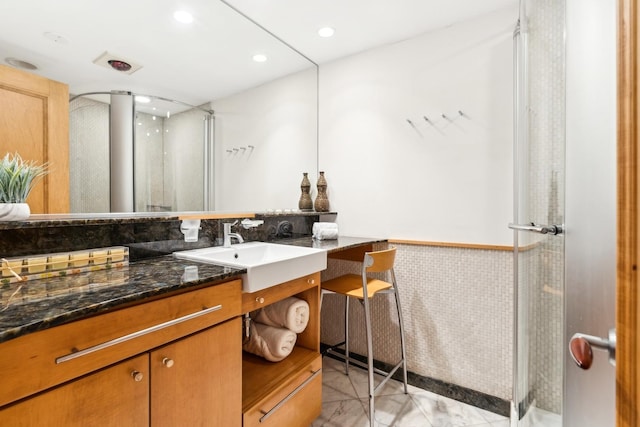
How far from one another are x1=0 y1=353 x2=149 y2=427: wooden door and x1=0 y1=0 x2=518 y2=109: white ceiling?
46.3 inches

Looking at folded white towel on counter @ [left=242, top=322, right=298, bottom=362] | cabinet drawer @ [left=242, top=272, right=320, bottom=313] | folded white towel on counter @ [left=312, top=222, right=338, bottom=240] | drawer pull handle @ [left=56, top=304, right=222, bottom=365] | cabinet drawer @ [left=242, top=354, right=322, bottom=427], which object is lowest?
cabinet drawer @ [left=242, top=354, right=322, bottom=427]

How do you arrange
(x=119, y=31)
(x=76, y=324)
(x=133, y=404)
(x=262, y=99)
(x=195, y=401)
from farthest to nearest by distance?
(x=262, y=99), (x=119, y=31), (x=195, y=401), (x=133, y=404), (x=76, y=324)

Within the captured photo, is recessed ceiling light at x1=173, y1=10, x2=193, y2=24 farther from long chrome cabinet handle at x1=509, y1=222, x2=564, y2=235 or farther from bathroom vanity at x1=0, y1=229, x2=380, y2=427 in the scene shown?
long chrome cabinet handle at x1=509, y1=222, x2=564, y2=235

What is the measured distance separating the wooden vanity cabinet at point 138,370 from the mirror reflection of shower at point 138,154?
75 centimetres

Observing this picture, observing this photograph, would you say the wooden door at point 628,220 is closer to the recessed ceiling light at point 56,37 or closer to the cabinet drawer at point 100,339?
the cabinet drawer at point 100,339

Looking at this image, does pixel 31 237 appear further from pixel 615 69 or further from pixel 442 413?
pixel 442 413

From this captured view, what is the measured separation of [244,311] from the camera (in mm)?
1171

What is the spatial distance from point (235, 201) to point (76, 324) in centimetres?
138

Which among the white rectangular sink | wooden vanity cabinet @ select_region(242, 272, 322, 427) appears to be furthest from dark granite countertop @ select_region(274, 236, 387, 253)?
wooden vanity cabinet @ select_region(242, 272, 322, 427)

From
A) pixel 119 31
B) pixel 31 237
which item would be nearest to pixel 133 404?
pixel 31 237

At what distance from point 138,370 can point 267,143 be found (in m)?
1.80

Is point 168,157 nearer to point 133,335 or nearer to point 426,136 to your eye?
point 133,335

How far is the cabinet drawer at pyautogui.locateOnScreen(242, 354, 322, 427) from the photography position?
124cm

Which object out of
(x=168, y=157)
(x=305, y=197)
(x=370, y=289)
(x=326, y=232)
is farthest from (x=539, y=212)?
(x=168, y=157)
